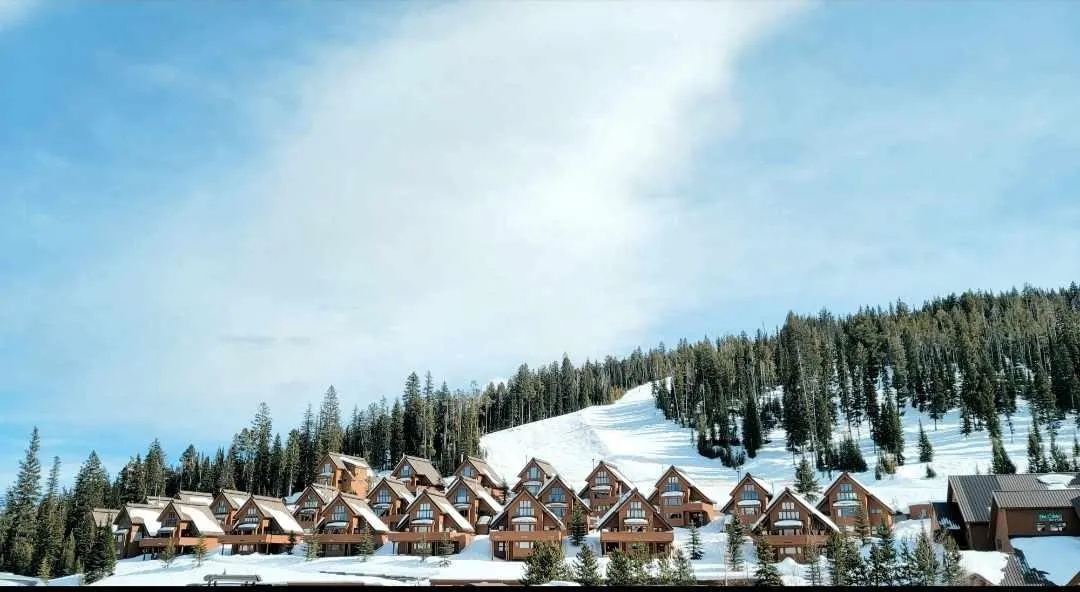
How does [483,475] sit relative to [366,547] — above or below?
above

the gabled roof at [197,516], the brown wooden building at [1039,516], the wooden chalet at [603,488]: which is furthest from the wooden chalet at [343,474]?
the brown wooden building at [1039,516]

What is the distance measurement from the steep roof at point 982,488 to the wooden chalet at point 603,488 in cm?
3131

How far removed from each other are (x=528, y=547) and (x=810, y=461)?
1795 inches

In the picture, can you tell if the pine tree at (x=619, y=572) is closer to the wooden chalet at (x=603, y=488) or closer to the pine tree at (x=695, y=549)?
the pine tree at (x=695, y=549)

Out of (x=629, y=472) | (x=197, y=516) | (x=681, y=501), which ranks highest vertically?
(x=629, y=472)

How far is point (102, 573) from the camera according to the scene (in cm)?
5919

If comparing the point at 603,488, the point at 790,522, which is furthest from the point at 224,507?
the point at 790,522

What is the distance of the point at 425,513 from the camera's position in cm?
6650

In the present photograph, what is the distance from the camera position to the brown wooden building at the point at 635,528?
197 feet

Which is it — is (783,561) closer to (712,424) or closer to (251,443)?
(712,424)

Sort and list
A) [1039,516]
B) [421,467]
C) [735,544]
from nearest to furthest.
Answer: [1039,516], [735,544], [421,467]

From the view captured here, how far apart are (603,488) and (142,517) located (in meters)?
44.2

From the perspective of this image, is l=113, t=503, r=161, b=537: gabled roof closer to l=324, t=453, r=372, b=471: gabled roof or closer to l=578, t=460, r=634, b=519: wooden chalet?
l=324, t=453, r=372, b=471: gabled roof

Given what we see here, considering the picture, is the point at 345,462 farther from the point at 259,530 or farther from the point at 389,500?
the point at 259,530
